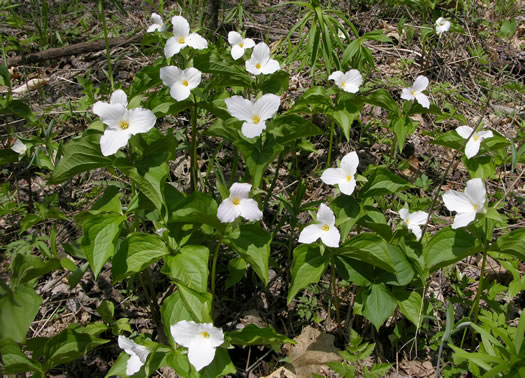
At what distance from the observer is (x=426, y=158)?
3182mm

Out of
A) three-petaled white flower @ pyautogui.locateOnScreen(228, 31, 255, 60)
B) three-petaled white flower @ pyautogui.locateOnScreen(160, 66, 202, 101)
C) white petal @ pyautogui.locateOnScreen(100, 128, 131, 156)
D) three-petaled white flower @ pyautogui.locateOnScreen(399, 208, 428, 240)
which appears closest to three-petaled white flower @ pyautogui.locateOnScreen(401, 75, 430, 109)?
three-petaled white flower @ pyautogui.locateOnScreen(399, 208, 428, 240)

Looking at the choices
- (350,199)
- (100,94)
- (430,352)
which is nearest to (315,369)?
(430,352)

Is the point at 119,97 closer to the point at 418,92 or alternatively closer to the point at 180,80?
the point at 180,80

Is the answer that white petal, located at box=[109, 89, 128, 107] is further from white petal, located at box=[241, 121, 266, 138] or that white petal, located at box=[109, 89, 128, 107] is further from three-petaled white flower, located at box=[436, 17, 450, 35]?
three-petaled white flower, located at box=[436, 17, 450, 35]

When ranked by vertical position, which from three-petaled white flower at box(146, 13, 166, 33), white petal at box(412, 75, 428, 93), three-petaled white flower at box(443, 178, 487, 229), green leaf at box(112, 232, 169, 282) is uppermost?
three-petaled white flower at box(146, 13, 166, 33)

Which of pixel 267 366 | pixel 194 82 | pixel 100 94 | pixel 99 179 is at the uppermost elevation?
pixel 194 82

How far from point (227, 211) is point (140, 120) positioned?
0.52 meters

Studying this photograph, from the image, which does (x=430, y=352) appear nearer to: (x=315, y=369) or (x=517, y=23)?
(x=315, y=369)

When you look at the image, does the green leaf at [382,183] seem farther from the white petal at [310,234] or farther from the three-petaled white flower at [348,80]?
the three-petaled white flower at [348,80]

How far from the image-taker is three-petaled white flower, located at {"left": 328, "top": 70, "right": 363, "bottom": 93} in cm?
246

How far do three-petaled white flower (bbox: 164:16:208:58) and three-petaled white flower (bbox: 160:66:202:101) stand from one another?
216 mm

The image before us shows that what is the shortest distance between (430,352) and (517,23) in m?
3.61

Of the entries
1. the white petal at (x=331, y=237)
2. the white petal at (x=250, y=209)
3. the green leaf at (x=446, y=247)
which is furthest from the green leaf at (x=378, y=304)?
the white petal at (x=250, y=209)

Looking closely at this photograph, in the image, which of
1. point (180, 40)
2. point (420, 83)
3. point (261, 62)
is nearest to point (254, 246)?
point (261, 62)
